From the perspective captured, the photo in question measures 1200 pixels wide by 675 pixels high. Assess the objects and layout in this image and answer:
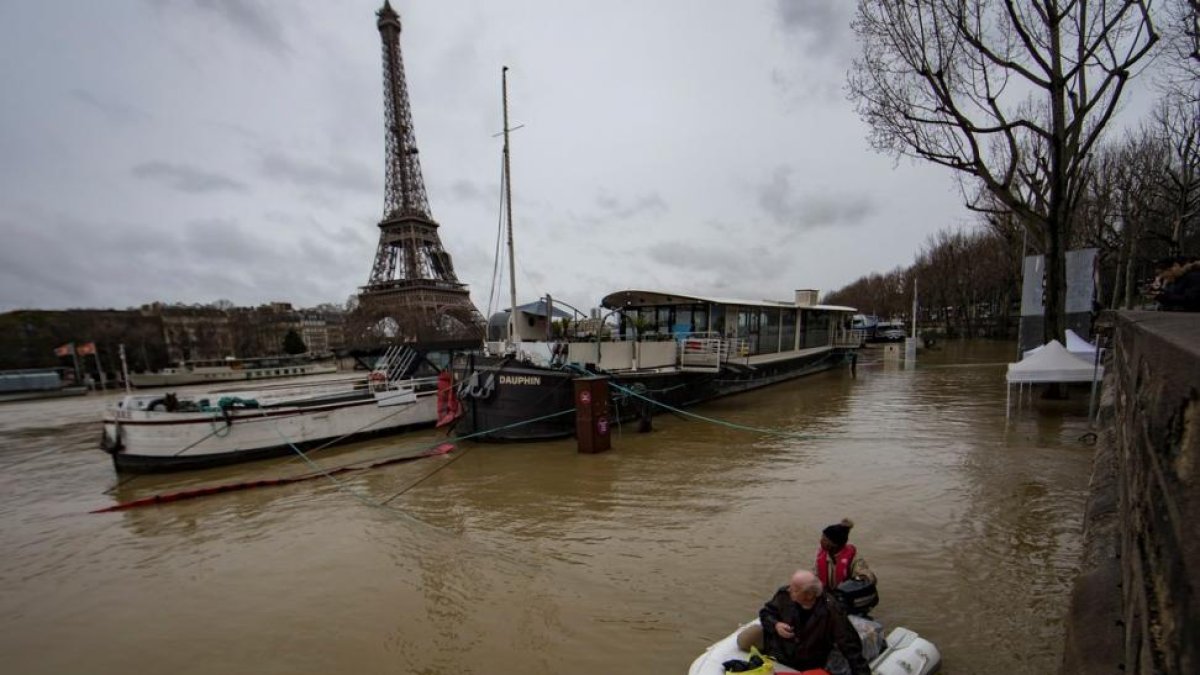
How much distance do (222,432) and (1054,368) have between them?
20078 millimetres

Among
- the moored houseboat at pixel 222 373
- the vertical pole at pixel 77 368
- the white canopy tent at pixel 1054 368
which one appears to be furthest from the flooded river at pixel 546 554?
the vertical pole at pixel 77 368

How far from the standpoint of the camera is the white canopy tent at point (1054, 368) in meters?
11.5

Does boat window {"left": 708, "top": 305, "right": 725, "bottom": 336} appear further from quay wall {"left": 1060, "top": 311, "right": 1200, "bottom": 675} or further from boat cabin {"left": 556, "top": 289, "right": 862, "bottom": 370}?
quay wall {"left": 1060, "top": 311, "right": 1200, "bottom": 675}

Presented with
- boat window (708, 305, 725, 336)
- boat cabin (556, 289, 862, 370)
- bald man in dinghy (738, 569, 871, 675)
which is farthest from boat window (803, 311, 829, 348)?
bald man in dinghy (738, 569, 871, 675)

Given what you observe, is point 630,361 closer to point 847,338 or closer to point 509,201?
point 509,201

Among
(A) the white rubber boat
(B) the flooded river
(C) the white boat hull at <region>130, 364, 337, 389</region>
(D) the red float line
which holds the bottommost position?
(C) the white boat hull at <region>130, 364, 337, 389</region>

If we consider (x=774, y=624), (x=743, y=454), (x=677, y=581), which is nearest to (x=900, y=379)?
(x=743, y=454)

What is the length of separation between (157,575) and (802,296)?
2717 centimetres

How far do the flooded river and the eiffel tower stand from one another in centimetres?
4925

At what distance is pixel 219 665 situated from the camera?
5039 millimetres

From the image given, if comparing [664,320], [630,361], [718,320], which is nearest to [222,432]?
[630,361]

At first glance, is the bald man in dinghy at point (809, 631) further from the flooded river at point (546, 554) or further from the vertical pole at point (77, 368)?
the vertical pole at point (77, 368)

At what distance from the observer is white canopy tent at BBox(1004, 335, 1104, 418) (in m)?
11.5

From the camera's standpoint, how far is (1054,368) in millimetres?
11836
